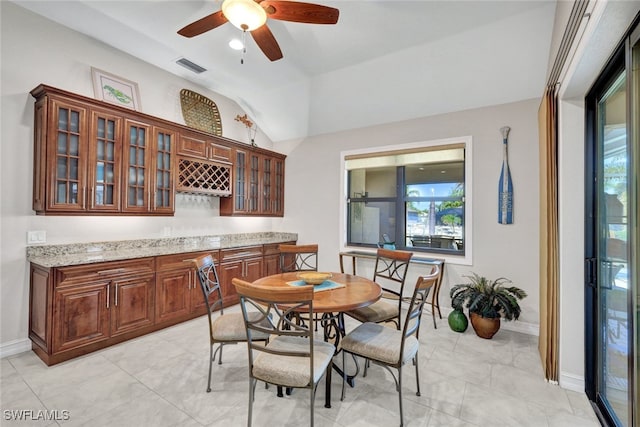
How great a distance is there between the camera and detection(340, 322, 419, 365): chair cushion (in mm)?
1890

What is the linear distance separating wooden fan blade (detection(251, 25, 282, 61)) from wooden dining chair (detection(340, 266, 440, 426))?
2123mm

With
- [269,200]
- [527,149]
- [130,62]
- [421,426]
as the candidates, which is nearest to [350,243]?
[269,200]

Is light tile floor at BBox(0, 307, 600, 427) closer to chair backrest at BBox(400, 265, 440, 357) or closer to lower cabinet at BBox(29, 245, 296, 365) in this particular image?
lower cabinet at BBox(29, 245, 296, 365)

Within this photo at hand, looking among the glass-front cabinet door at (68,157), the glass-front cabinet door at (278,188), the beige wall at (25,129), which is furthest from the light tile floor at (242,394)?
Answer: the glass-front cabinet door at (278,188)

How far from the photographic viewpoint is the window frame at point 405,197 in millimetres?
3719

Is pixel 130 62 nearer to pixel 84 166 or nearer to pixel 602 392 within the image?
pixel 84 166

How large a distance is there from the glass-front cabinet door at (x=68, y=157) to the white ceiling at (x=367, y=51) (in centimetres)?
101

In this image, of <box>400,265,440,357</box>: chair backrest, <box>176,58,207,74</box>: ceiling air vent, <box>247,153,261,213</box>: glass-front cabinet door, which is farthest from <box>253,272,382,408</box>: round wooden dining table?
<box>176,58,207,74</box>: ceiling air vent

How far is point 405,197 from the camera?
14.3 ft

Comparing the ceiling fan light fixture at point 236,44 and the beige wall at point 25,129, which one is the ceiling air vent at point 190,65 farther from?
the ceiling fan light fixture at point 236,44

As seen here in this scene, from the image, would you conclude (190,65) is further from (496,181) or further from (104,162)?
(496,181)

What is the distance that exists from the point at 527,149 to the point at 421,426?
3167 millimetres

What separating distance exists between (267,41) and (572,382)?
11.8 feet

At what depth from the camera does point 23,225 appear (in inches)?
108
